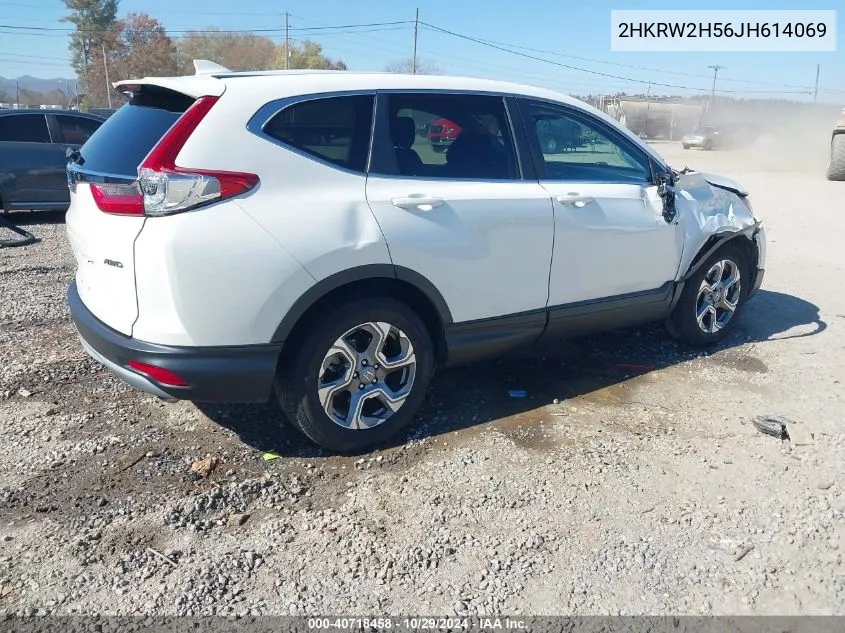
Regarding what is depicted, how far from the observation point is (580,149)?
4250 mm

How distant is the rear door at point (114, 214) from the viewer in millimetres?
2939

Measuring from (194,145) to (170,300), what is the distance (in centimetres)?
67

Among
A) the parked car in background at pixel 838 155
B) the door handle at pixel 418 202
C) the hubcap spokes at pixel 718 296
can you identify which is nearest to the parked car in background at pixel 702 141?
the parked car in background at pixel 838 155

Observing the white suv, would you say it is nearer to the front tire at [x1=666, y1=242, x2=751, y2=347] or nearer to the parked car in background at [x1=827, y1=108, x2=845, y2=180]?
the front tire at [x1=666, y1=242, x2=751, y2=347]

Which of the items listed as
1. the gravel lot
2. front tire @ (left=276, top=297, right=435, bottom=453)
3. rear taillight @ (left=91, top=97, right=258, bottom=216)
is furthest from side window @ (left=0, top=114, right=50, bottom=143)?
front tire @ (left=276, top=297, right=435, bottom=453)

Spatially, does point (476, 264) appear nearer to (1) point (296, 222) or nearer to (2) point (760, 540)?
(1) point (296, 222)

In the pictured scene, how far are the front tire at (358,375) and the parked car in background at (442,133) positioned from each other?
35.1 inches

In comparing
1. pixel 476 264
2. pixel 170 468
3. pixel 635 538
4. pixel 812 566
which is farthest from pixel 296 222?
pixel 812 566

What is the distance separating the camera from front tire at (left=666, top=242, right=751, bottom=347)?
15.8 feet

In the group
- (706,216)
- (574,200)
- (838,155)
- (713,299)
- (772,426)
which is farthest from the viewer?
(838,155)

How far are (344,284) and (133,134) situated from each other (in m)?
1.21

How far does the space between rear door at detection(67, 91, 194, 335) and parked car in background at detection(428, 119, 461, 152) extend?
1221 mm

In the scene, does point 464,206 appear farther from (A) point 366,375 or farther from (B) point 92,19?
(B) point 92,19

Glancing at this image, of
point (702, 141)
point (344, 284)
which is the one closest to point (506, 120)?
point (344, 284)
